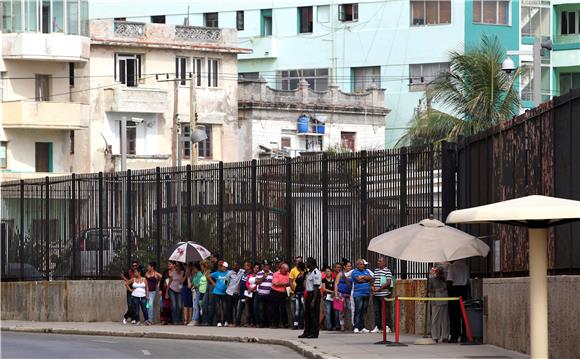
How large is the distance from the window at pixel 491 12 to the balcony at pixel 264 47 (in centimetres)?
1182

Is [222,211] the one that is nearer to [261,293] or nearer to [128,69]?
[261,293]

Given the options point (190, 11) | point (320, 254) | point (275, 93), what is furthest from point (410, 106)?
point (320, 254)

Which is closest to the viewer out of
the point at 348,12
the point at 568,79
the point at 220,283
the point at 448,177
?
the point at 448,177

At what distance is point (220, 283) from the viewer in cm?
3744

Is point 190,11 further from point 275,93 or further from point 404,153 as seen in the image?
point 404,153

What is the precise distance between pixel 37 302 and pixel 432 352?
2063 cm

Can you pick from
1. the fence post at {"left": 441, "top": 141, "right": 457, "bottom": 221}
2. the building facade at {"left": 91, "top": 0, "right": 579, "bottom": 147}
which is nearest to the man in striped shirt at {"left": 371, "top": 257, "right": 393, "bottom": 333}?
the fence post at {"left": 441, "top": 141, "right": 457, "bottom": 221}

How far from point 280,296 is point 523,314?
12609 millimetres

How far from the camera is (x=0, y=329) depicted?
39188 millimetres

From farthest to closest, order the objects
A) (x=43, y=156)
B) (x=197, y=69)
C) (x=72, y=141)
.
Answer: (x=197, y=69), (x=72, y=141), (x=43, y=156)

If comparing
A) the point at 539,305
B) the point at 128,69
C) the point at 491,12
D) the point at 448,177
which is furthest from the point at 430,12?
the point at 539,305

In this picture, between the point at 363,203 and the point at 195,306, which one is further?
the point at 195,306

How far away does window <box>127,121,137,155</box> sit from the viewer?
78.2 m

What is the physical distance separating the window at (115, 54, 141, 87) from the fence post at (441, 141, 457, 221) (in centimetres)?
4896
